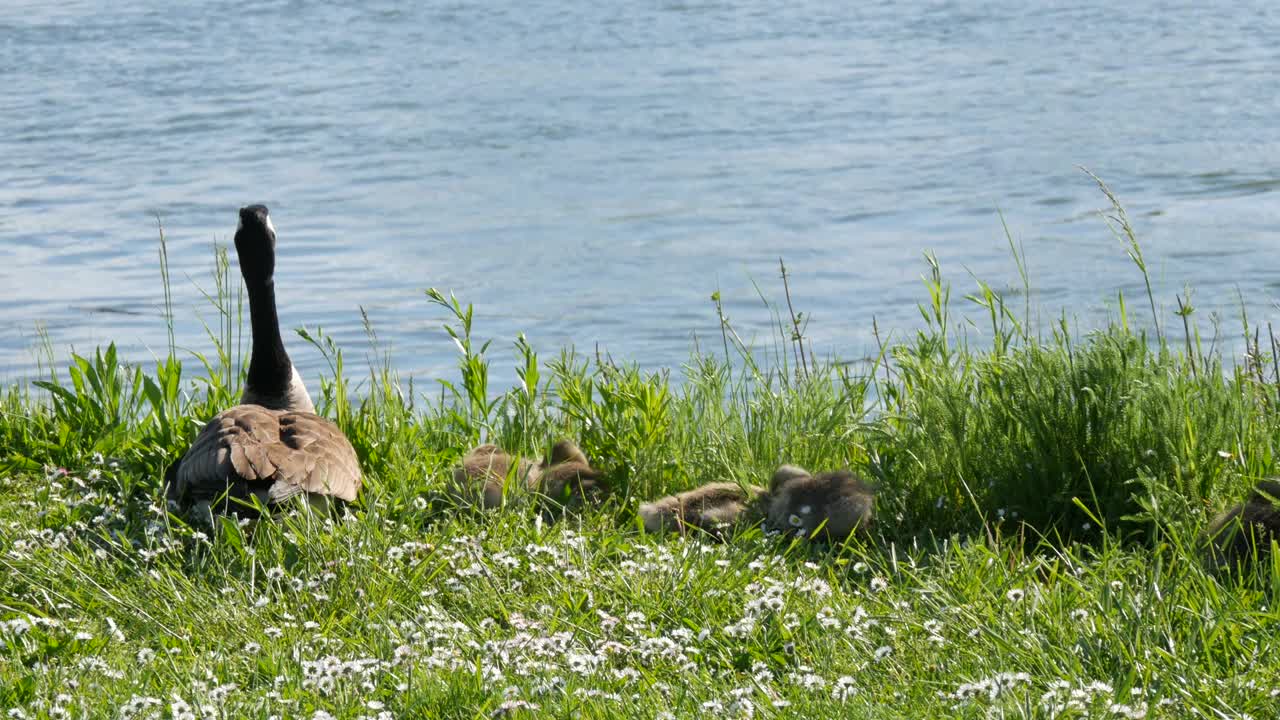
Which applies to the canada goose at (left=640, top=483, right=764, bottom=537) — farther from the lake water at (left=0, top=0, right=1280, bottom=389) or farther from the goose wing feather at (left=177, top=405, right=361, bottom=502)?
the lake water at (left=0, top=0, right=1280, bottom=389)

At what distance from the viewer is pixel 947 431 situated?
18.3ft

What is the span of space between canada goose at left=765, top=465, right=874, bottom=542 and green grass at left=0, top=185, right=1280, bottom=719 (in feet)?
0.30

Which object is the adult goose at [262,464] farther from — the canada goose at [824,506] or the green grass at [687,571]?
the canada goose at [824,506]

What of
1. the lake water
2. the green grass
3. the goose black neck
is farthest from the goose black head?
the lake water

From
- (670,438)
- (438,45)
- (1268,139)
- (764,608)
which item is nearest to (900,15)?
(438,45)

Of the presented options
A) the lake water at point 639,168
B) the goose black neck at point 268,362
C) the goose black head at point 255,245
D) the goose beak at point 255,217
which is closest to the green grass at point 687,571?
the goose black neck at point 268,362

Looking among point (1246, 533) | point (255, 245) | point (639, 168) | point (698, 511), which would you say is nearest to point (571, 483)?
point (698, 511)

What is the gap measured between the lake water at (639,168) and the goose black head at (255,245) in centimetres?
419

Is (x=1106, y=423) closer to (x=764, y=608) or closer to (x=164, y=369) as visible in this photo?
(x=764, y=608)

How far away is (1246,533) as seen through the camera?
4.68 metres

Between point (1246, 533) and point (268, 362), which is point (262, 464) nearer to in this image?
point (268, 362)

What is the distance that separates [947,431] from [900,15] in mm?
26819

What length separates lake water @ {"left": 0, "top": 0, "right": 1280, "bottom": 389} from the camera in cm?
1297

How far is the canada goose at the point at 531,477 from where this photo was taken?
18.7 ft
